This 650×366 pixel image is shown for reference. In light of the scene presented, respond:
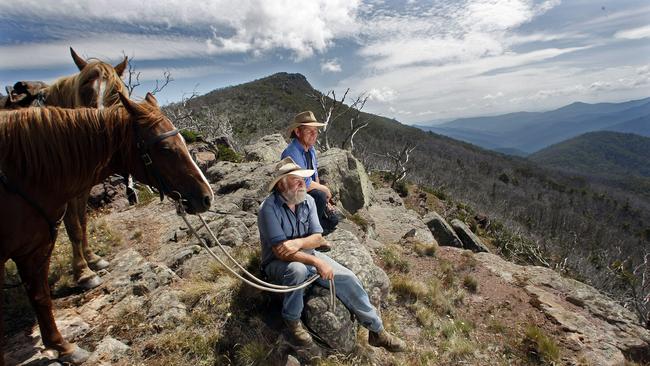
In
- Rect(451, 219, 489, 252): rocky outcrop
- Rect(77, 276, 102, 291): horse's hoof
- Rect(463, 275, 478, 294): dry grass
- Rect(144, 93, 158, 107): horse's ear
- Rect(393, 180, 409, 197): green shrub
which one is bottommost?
Rect(451, 219, 489, 252): rocky outcrop

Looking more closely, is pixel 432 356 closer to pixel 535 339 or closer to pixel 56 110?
pixel 535 339

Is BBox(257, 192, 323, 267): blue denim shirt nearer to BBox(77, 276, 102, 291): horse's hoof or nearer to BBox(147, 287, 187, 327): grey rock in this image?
BBox(147, 287, 187, 327): grey rock

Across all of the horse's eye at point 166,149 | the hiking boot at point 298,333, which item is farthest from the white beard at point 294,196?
the horse's eye at point 166,149

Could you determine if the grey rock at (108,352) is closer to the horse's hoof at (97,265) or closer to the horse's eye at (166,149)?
the horse's hoof at (97,265)

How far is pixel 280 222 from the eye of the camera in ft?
11.0

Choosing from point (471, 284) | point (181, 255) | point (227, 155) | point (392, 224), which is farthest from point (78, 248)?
point (392, 224)

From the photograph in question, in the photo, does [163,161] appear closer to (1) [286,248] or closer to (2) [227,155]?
(1) [286,248]

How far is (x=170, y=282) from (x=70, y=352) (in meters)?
1.47

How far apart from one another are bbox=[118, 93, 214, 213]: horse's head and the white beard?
1.00 metres

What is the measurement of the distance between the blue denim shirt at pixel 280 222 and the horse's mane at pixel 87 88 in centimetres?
164

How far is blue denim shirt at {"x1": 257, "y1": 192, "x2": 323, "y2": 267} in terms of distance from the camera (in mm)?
3281

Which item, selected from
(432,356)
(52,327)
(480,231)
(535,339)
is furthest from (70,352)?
(480,231)

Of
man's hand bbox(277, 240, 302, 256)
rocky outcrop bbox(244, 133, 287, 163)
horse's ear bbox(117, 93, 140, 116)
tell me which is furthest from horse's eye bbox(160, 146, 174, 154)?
rocky outcrop bbox(244, 133, 287, 163)

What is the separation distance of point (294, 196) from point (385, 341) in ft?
6.28
